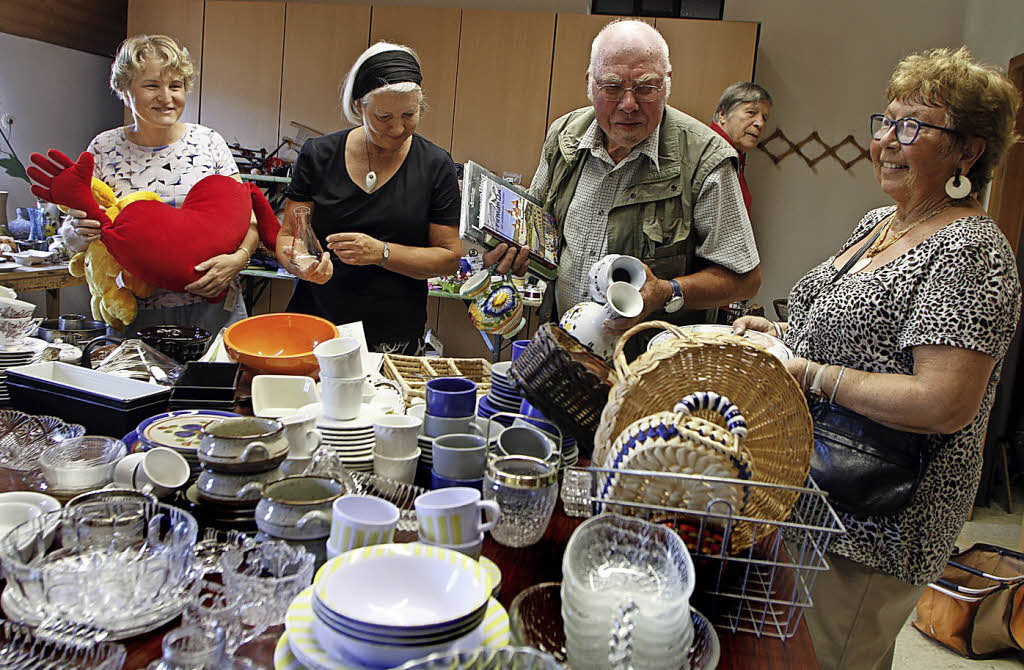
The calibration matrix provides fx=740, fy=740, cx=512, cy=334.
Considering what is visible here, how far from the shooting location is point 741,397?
1.15 meters

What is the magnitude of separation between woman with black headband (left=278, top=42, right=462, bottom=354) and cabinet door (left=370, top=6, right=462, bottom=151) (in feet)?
9.52

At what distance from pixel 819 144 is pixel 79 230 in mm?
4598

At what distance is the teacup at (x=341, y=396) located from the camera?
53.9 inches

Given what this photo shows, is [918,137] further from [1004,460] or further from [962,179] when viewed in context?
[1004,460]

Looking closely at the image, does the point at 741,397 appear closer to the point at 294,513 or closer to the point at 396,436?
the point at 396,436

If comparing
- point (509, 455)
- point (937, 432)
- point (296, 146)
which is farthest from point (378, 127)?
point (296, 146)

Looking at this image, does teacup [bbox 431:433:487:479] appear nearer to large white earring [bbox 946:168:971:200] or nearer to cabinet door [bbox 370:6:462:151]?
large white earring [bbox 946:168:971:200]

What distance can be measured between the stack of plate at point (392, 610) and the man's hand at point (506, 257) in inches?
46.0

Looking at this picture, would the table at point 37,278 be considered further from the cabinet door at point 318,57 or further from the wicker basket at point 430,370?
the wicker basket at point 430,370

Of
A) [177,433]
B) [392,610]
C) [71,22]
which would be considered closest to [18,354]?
[177,433]

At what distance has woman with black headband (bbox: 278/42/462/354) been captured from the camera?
7.61 feet

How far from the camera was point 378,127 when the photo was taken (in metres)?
2.27

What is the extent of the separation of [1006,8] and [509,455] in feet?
15.0

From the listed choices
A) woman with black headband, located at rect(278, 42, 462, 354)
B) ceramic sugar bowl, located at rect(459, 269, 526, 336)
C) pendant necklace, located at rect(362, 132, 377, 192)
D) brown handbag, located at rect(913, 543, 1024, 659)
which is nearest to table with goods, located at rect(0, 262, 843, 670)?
ceramic sugar bowl, located at rect(459, 269, 526, 336)
